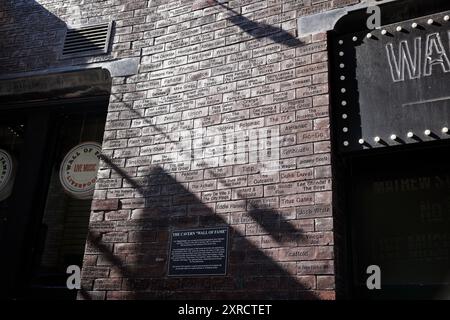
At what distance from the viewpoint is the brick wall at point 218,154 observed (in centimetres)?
335

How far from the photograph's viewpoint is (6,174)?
5020mm

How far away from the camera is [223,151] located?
3797 millimetres

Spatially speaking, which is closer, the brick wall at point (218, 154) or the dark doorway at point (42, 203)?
the brick wall at point (218, 154)

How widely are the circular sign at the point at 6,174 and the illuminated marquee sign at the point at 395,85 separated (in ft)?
11.6

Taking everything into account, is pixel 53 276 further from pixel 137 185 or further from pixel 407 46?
pixel 407 46

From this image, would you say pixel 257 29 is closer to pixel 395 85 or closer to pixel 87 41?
pixel 395 85

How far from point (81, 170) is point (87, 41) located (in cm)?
136

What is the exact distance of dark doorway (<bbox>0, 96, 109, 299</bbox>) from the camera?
445 cm

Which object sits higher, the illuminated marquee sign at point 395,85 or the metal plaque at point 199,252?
the illuminated marquee sign at point 395,85

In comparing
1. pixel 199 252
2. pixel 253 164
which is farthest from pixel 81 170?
pixel 253 164

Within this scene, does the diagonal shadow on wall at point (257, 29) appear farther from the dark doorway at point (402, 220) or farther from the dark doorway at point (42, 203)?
the dark doorway at point (42, 203)

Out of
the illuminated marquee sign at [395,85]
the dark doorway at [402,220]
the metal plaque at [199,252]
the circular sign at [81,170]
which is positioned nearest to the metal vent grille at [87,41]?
the circular sign at [81,170]

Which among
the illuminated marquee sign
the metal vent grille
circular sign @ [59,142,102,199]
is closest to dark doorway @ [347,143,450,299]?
the illuminated marquee sign

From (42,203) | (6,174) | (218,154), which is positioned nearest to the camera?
(218,154)
